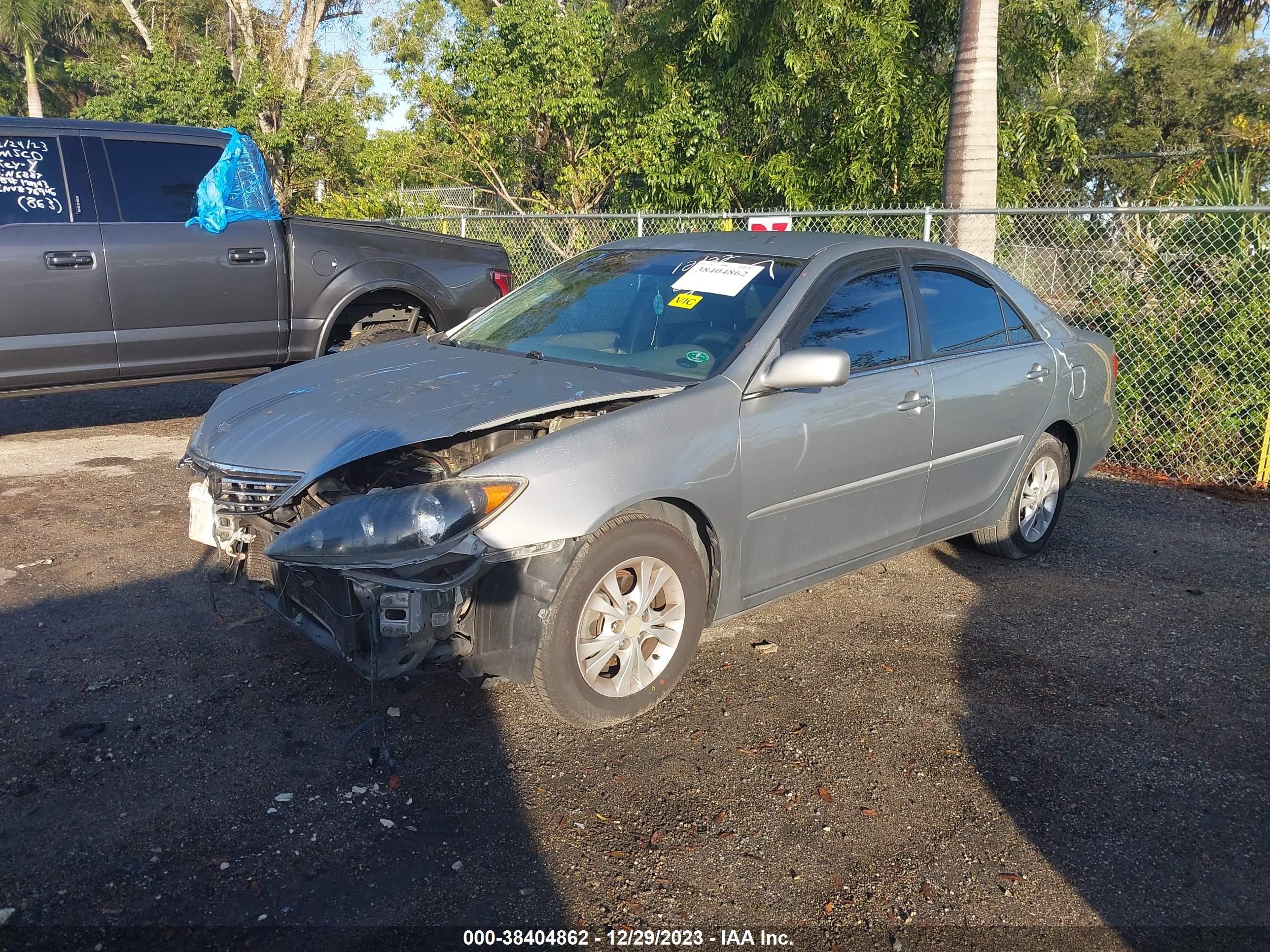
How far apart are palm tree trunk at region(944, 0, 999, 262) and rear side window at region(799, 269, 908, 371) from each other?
17.0ft

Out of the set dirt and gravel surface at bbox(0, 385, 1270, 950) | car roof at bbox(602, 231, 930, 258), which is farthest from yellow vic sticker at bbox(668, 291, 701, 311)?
dirt and gravel surface at bbox(0, 385, 1270, 950)

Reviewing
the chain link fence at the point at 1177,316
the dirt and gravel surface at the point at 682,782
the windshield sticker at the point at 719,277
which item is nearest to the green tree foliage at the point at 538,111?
the chain link fence at the point at 1177,316

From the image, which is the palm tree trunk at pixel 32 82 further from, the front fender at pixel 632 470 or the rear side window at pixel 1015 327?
the front fender at pixel 632 470

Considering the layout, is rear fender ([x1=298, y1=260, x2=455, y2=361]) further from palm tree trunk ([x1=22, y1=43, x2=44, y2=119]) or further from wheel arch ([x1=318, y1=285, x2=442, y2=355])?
palm tree trunk ([x1=22, y1=43, x2=44, y2=119])

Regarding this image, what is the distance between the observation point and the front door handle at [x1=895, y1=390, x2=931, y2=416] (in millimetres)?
4465

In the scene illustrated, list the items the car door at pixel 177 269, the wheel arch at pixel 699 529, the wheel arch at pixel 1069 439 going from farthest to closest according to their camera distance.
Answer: the car door at pixel 177 269
the wheel arch at pixel 1069 439
the wheel arch at pixel 699 529

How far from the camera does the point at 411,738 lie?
142 inches

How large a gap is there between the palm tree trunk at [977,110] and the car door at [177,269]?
5929mm

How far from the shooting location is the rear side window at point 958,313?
483 cm

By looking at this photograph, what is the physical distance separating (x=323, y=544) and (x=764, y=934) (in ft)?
5.59

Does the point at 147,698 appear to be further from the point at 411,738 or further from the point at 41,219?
the point at 41,219

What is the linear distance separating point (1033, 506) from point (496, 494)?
354 centimetres

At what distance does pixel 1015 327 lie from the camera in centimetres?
532

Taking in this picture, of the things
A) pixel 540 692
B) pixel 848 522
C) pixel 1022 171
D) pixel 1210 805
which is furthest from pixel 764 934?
pixel 1022 171
